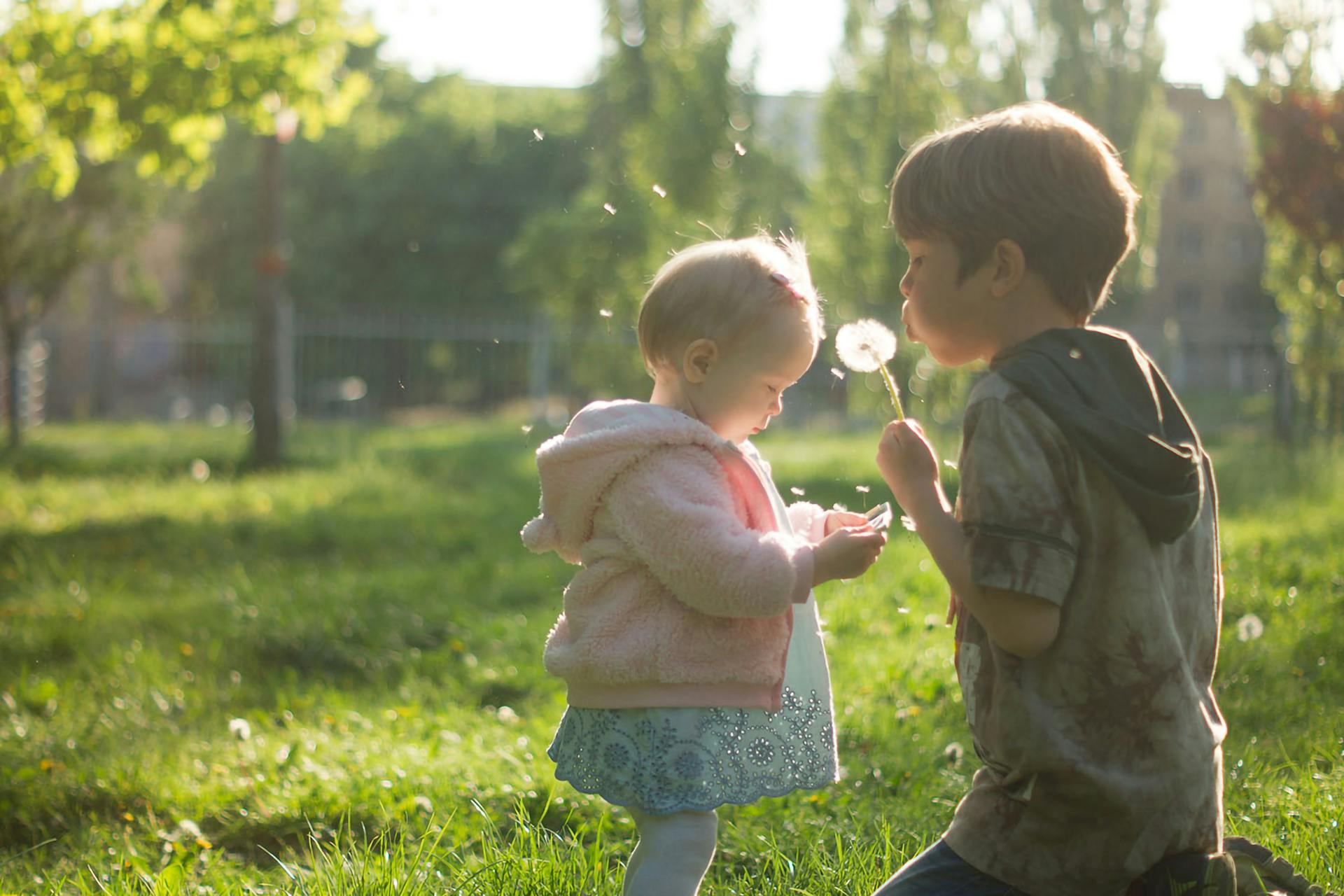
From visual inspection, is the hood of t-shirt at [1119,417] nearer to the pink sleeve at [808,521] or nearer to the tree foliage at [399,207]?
the pink sleeve at [808,521]

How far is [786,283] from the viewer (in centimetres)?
227

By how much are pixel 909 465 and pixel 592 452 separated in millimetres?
529

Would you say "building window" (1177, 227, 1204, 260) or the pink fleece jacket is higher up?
"building window" (1177, 227, 1204, 260)

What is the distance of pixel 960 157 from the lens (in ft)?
6.55

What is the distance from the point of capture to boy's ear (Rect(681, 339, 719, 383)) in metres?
2.26

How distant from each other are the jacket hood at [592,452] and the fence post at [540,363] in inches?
672

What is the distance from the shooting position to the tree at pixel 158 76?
27.2 ft

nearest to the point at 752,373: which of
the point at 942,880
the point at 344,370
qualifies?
the point at 942,880

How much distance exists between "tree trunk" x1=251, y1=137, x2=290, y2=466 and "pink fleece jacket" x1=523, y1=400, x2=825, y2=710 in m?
10.8

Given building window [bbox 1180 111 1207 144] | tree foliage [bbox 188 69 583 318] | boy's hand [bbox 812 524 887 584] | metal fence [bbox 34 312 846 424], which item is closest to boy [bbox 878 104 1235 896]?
boy's hand [bbox 812 524 887 584]

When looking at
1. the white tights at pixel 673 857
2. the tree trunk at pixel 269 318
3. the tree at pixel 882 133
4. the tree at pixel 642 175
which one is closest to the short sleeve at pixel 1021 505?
the white tights at pixel 673 857

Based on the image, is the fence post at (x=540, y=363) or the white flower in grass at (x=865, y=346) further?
the fence post at (x=540, y=363)

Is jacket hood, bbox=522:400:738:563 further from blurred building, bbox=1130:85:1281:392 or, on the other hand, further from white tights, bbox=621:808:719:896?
blurred building, bbox=1130:85:1281:392

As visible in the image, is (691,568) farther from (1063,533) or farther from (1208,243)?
(1208,243)
